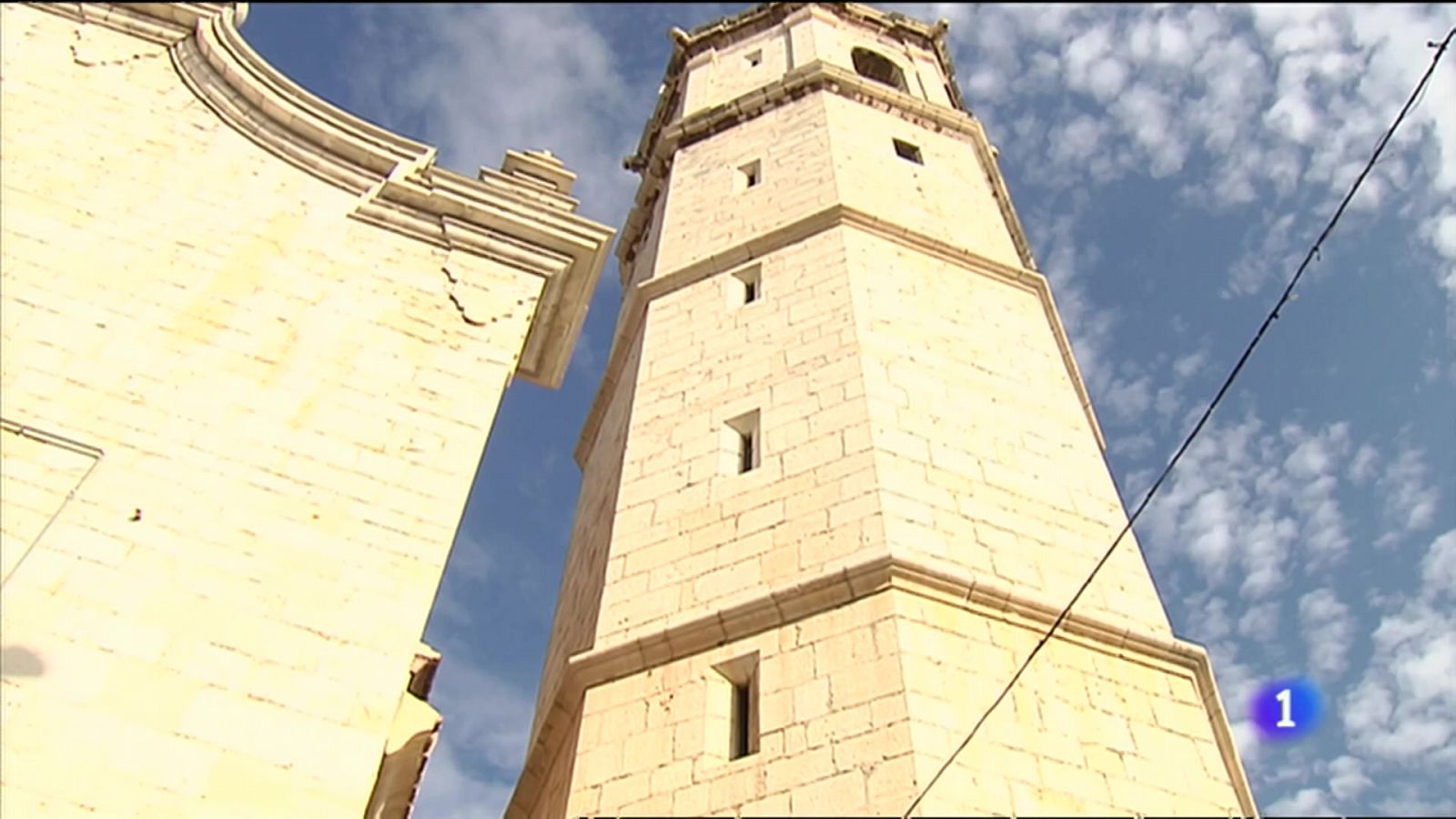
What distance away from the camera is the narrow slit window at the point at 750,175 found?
46.8ft

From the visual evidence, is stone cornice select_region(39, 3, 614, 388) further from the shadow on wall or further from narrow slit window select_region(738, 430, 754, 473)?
the shadow on wall

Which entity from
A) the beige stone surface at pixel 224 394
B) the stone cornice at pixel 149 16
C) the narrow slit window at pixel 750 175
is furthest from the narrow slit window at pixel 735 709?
the stone cornice at pixel 149 16

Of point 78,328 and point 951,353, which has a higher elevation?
point 951,353

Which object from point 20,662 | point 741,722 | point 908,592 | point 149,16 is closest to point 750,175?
point 149,16

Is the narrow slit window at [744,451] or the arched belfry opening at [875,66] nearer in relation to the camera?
the narrow slit window at [744,451]

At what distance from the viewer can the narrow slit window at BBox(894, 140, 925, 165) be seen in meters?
15.3

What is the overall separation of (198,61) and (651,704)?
→ 8.40 meters

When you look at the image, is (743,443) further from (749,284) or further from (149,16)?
(149,16)

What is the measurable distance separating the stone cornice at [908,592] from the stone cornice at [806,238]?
4431mm

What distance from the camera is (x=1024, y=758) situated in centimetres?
619

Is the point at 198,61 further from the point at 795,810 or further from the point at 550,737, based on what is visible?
the point at 795,810

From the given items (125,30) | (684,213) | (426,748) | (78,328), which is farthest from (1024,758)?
(125,30)

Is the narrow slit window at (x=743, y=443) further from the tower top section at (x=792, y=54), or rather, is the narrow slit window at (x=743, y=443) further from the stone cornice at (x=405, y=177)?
the tower top section at (x=792, y=54)

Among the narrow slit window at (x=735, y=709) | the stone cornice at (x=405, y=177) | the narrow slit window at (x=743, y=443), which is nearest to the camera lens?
the narrow slit window at (x=735, y=709)
